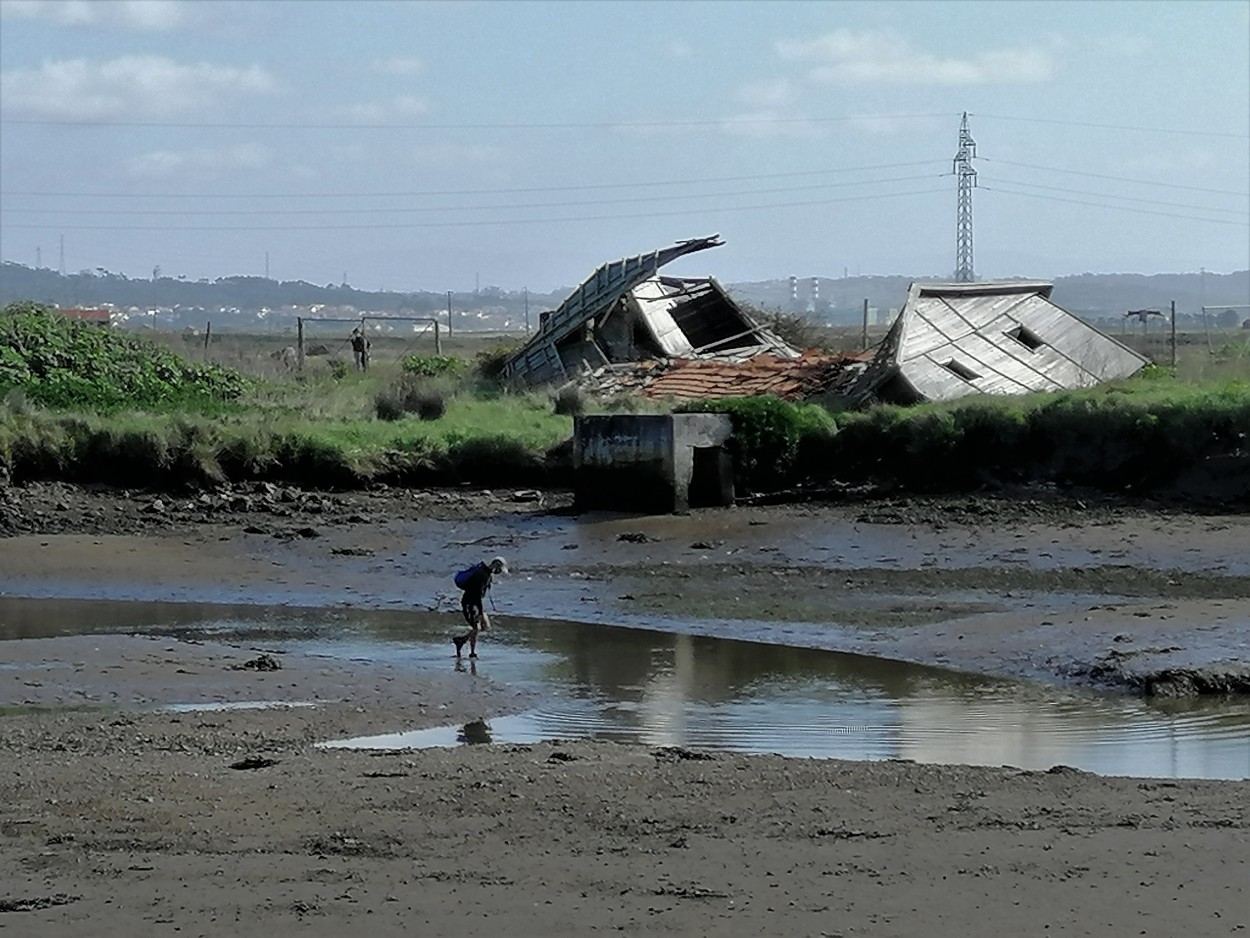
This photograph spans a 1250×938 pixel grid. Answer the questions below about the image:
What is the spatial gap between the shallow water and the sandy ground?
65 centimetres

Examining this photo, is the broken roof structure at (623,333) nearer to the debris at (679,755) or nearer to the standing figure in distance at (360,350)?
the standing figure in distance at (360,350)

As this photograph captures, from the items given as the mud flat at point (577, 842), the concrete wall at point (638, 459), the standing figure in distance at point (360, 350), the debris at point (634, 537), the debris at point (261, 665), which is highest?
the standing figure in distance at point (360, 350)

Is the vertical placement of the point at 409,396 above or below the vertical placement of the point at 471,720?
above

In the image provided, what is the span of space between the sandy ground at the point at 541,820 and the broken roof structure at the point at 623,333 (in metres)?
18.5

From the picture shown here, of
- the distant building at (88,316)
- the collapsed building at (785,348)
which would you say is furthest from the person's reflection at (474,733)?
the distant building at (88,316)

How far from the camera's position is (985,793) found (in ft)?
30.7

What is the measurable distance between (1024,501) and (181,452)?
11.1 m

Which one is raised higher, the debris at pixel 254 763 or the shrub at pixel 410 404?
the shrub at pixel 410 404

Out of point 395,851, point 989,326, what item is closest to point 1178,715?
point 395,851

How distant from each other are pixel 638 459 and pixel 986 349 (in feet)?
28.7

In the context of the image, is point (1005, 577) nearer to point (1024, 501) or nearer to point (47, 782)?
point (1024, 501)

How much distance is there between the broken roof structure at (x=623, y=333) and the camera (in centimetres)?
3534

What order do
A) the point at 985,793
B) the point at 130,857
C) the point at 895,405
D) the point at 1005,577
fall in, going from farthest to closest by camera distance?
the point at 895,405 → the point at 1005,577 → the point at 985,793 → the point at 130,857

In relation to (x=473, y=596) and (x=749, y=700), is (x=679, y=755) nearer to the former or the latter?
(x=749, y=700)
